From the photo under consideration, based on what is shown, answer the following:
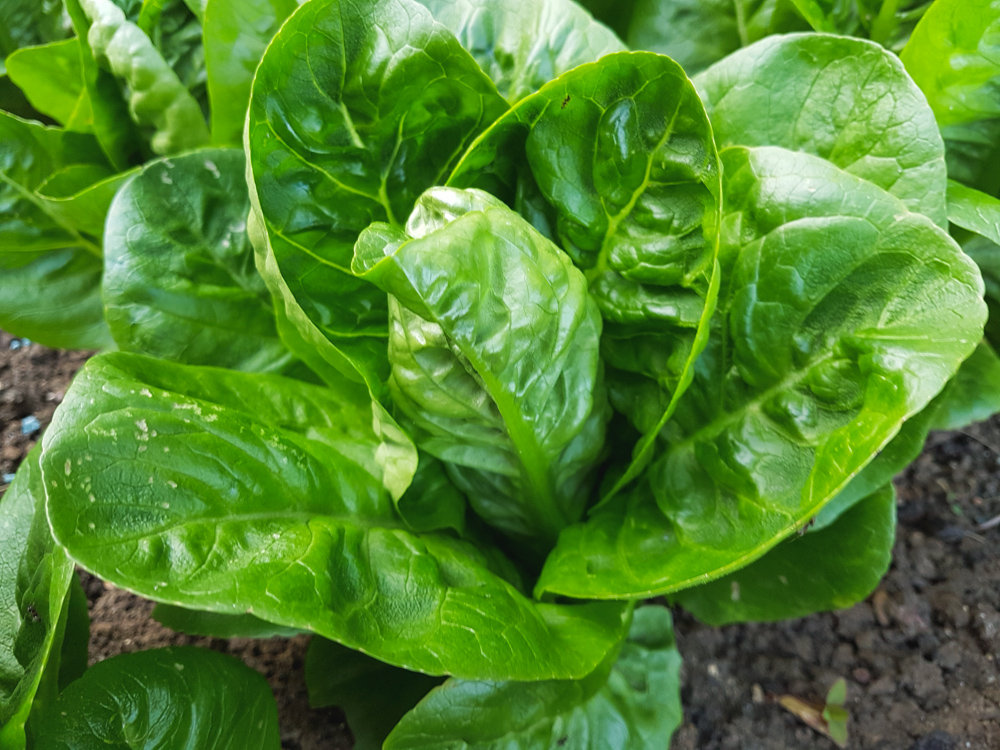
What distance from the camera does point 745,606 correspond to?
46.8 inches

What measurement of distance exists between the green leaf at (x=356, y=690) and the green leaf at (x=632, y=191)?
0.49 m

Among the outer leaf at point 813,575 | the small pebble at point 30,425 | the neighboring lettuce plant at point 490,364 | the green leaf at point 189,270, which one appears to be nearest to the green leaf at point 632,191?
the neighboring lettuce plant at point 490,364

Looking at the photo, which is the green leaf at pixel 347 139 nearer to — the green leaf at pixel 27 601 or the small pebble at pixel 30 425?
the green leaf at pixel 27 601

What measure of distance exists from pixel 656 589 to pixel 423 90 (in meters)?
0.66

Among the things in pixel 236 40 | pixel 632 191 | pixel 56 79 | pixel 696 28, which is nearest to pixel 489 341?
pixel 632 191

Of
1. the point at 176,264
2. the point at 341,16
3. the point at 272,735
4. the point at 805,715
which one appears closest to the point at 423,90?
the point at 341,16

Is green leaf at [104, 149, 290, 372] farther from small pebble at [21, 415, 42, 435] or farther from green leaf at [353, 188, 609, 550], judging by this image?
small pebble at [21, 415, 42, 435]

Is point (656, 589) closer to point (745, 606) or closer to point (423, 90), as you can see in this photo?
point (745, 606)

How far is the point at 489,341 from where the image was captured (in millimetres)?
781

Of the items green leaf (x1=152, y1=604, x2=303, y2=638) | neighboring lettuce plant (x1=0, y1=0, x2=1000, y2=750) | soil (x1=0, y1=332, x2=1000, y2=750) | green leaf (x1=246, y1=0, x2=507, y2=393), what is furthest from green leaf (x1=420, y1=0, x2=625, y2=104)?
soil (x1=0, y1=332, x2=1000, y2=750)

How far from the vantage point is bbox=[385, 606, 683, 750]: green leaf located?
94cm

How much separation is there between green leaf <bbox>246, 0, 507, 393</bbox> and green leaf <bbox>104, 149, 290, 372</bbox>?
6.8 inches

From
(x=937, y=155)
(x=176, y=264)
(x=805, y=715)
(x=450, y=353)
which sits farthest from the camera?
(x=805, y=715)

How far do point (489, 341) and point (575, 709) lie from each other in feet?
2.01
